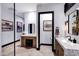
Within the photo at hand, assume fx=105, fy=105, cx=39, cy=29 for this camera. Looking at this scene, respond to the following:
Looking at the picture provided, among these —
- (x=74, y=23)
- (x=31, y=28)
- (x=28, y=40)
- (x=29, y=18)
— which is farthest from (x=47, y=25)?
(x=74, y=23)

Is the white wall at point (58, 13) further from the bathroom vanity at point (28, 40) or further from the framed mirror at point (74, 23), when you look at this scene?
the bathroom vanity at point (28, 40)

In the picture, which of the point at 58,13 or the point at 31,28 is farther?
the point at 31,28

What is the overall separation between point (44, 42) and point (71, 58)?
413cm

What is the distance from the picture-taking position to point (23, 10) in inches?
145

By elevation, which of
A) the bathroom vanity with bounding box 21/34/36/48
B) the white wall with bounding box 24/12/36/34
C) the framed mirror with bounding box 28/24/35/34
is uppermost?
the white wall with bounding box 24/12/36/34

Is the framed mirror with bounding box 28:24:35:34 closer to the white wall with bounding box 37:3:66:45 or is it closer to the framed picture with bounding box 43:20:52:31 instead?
the white wall with bounding box 37:3:66:45

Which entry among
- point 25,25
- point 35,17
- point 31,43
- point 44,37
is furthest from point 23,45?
point 44,37

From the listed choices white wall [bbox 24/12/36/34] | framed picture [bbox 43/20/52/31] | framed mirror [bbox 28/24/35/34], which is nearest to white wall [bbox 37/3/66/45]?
white wall [bbox 24/12/36/34]

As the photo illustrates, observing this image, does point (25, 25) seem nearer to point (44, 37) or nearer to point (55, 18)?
point (55, 18)

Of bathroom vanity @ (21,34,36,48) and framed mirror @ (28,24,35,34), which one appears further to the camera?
framed mirror @ (28,24,35,34)

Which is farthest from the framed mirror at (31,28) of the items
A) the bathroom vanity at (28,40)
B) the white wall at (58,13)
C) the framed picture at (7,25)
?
the framed picture at (7,25)

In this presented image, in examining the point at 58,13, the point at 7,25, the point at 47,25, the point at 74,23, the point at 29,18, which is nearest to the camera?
the point at 74,23

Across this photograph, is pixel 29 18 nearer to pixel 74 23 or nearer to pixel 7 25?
pixel 7 25

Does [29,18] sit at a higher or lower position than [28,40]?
higher
